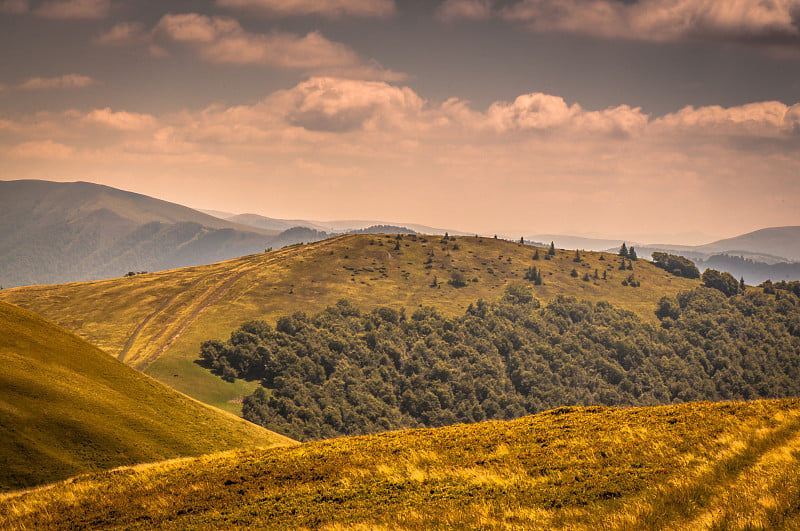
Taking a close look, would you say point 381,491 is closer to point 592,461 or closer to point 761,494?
point 592,461

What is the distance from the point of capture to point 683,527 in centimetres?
1537

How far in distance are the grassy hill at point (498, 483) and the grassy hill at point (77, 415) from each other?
826 centimetres

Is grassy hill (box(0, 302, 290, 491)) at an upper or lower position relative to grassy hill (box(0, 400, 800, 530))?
lower

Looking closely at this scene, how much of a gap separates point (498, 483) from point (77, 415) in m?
34.7

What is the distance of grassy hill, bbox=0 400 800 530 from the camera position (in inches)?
680

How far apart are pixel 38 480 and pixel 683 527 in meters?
36.4

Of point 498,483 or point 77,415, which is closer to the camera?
point 498,483

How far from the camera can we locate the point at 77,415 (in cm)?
4041

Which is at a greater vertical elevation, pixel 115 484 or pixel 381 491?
pixel 381 491

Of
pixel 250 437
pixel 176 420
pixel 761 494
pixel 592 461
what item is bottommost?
pixel 250 437

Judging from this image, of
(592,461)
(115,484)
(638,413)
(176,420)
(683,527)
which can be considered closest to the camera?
(683,527)

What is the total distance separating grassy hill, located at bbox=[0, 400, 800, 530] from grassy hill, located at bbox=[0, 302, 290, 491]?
27.1ft

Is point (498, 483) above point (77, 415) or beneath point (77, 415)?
above

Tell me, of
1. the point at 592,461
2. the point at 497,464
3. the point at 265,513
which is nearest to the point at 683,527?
the point at 592,461
